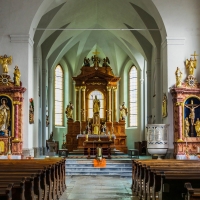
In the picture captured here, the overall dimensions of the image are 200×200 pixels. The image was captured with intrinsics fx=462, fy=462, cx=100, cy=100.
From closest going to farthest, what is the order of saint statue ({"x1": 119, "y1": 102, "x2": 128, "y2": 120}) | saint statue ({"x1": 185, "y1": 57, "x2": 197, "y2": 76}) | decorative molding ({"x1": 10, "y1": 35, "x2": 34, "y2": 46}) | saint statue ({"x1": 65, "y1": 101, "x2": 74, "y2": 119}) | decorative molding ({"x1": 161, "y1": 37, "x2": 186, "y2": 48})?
saint statue ({"x1": 185, "y1": 57, "x2": 197, "y2": 76})
decorative molding ({"x1": 10, "y1": 35, "x2": 34, "y2": 46})
decorative molding ({"x1": 161, "y1": 37, "x2": 186, "y2": 48})
saint statue ({"x1": 65, "y1": 101, "x2": 74, "y2": 119})
saint statue ({"x1": 119, "y1": 102, "x2": 128, "y2": 120})

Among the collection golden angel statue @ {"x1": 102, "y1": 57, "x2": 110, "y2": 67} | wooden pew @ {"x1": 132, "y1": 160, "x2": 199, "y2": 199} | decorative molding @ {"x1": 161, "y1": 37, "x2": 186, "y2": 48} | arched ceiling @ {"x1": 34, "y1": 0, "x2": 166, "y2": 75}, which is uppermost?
arched ceiling @ {"x1": 34, "y1": 0, "x2": 166, "y2": 75}

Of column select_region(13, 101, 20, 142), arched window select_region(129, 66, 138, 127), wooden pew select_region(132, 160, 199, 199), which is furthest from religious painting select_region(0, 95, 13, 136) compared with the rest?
arched window select_region(129, 66, 138, 127)

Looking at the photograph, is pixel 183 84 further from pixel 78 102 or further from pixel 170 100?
pixel 78 102

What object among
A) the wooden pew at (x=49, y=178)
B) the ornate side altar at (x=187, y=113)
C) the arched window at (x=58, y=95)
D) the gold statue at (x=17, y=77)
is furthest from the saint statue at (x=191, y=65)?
the arched window at (x=58, y=95)

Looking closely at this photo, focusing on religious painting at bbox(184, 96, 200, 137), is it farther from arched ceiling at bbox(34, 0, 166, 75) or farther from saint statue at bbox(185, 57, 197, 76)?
arched ceiling at bbox(34, 0, 166, 75)

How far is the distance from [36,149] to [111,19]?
9.15 meters

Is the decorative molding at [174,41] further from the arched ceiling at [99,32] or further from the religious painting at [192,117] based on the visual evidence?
the religious painting at [192,117]

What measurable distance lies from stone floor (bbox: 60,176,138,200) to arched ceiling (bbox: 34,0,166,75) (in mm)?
8258

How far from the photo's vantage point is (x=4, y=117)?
1927 cm

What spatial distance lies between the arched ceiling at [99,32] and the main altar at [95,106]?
1468 mm

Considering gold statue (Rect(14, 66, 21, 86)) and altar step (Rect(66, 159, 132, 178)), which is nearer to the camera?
altar step (Rect(66, 159, 132, 178))

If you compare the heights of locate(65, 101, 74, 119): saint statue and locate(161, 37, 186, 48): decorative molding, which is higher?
locate(161, 37, 186, 48): decorative molding

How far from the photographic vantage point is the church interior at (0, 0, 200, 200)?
14930 mm

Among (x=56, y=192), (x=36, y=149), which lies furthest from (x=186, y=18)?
(x=56, y=192)
